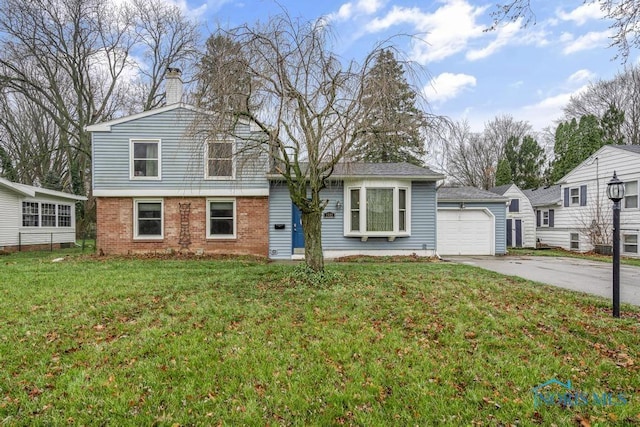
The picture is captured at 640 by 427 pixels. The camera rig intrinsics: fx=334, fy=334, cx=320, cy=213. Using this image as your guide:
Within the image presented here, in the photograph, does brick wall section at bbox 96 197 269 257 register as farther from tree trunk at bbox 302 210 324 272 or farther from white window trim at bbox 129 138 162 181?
tree trunk at bbox 302 210 324 272

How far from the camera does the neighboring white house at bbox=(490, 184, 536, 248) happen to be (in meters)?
18.4

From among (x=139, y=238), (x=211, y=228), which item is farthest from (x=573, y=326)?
(x=139, y=238)

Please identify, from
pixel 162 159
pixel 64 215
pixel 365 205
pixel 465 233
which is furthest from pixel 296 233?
pixel 64 215

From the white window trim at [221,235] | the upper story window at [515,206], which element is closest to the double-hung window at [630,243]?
the upper story window at [515,206]

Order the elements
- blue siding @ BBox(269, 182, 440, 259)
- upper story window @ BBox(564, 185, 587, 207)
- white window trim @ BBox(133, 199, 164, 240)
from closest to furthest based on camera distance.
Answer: white window trim @ BBox(133, 199, 164, 240)
blue siding @ BBox(269, 182, 440, 259)
upper story window @ BBox(564, 185, 587, 207)

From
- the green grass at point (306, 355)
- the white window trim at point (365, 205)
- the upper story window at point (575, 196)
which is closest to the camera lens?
the green grass at point (306, 355)

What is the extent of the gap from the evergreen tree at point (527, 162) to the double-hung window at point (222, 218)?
27.7m

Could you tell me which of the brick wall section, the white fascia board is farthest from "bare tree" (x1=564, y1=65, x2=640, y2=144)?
the brick wall section

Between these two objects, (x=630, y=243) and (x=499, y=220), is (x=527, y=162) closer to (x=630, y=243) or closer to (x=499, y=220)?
(x=630, y=243)

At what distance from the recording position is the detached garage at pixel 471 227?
1368 centimetres

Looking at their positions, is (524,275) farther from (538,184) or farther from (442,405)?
(538,184)

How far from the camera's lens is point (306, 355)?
3.67 meters

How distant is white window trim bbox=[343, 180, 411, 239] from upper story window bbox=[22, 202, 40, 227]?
1447cm

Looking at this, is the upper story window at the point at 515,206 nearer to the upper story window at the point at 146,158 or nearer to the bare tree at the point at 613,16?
the bare tree at the point at 613,16
